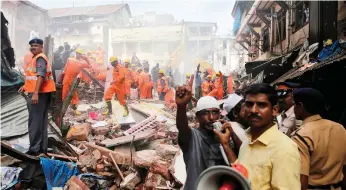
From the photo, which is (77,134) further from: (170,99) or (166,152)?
(170,99)

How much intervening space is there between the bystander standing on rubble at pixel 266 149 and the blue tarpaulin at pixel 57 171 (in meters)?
3.47

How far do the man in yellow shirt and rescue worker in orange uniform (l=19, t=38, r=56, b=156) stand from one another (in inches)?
139

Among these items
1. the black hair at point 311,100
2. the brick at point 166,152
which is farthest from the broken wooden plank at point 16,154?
the black hair at point 311,100

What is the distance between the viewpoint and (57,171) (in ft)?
15.5

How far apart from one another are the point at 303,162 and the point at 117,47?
122 ft

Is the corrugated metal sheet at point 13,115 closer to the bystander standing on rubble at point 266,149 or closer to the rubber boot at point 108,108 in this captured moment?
the rubber boot at point 108,108

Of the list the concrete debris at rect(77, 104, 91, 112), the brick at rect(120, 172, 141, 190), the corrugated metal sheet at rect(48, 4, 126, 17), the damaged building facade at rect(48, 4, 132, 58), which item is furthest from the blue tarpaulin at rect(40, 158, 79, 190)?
the corrugated metal sheet at rect(48, 4, 126, 17)

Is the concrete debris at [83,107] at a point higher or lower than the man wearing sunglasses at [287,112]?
lower

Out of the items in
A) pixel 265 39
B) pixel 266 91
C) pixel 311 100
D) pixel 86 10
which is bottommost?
pixel 311 100

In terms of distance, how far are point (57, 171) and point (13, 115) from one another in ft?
5.54

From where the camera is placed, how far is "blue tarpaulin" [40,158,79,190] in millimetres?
4509

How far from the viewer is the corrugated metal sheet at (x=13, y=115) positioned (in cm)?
539

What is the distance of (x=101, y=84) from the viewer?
13.0 m

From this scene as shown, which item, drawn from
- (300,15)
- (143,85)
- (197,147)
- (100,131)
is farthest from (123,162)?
(143,85)
